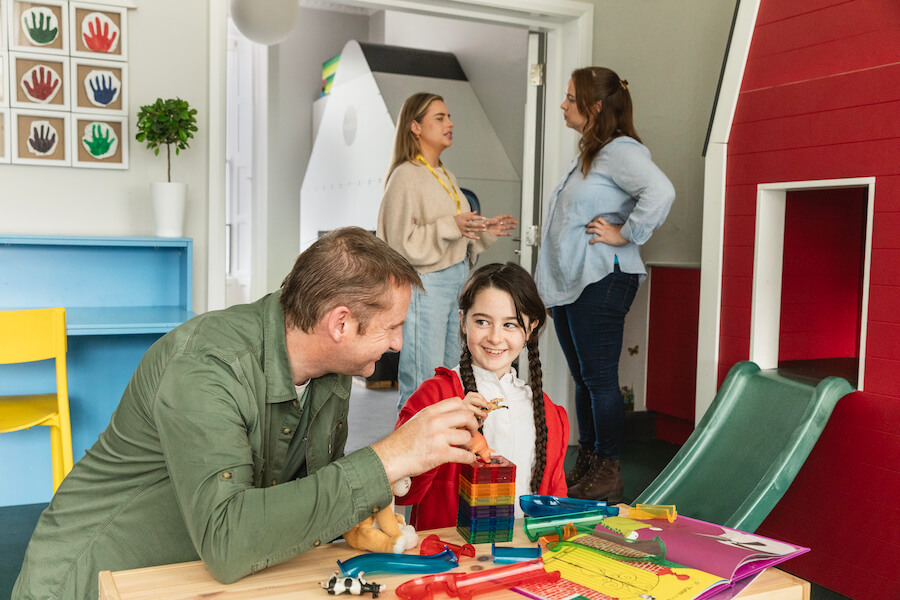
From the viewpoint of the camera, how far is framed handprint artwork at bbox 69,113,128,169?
3244 mm

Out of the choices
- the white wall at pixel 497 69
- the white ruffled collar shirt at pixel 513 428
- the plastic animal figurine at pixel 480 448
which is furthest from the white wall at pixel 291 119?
the plastic animal figurine at pixel 480 448

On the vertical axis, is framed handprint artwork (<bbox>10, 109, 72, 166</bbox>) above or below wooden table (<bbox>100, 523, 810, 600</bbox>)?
above

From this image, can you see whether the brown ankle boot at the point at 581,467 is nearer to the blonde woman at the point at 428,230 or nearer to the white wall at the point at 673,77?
the blonde woman at the point at 428,230

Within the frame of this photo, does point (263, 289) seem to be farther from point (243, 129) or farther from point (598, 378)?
point (598, 378)

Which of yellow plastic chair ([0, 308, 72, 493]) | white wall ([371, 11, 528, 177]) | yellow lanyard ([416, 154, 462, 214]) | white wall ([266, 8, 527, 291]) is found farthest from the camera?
white wall ([266, 8, 527, 291])

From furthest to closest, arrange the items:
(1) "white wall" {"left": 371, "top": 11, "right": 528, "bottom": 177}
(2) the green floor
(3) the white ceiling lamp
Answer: (1) "white wall" {"left": 371, "top": 11, "right": 528, "bottom": 177} → (3) the white ceiling lamp → (2) the green floor

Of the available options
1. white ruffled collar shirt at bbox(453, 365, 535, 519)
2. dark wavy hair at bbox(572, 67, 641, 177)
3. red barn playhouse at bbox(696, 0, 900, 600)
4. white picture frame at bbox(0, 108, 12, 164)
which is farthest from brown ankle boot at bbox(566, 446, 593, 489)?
white picture frame at bbox(0, 108, 12, 164)

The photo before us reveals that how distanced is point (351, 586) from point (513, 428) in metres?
0.73

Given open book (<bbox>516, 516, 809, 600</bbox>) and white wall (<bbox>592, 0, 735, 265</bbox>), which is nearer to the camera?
open book (<bbox>516, 516, 809, 600</bbox>)

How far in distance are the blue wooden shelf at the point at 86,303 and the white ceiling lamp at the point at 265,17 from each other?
63.9 inches

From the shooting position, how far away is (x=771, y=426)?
7.80 feet

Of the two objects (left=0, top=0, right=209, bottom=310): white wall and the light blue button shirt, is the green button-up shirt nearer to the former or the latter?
the light blue button shirt

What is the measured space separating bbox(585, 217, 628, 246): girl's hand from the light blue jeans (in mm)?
562

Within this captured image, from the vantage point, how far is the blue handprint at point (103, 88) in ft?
10.7
